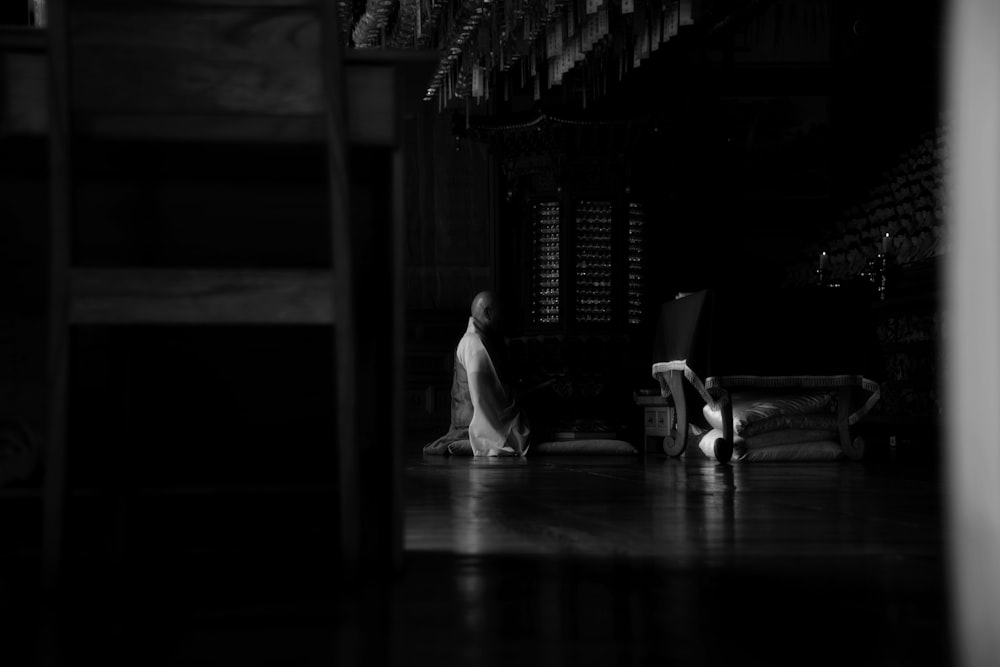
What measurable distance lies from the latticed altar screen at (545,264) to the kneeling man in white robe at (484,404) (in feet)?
8.27

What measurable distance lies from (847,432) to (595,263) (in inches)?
163

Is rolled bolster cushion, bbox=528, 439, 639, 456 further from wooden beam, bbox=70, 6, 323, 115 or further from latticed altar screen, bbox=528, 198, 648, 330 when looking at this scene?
wooden beam, bbox=70, 6, 323, 115

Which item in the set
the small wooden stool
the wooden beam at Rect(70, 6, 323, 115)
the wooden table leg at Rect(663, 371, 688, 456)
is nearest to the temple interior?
the wooden beam at Rect(70, 6, 323, 115)

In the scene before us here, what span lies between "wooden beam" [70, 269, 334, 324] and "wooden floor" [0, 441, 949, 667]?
383 millimetres

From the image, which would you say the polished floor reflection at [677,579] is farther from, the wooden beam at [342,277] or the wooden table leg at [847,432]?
the wooden table leg at [847,432]

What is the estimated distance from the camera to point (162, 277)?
73.3 inches

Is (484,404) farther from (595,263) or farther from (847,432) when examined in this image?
(595,263)

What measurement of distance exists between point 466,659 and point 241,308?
786mm

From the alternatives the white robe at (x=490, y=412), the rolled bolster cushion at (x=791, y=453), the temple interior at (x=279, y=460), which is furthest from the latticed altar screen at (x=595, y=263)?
the temple interior at (x=279, y=460)

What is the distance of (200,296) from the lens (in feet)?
6.12

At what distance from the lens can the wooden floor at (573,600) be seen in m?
1.32

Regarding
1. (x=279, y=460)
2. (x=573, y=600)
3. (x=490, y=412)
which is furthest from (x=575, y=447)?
(x=573, y=600)

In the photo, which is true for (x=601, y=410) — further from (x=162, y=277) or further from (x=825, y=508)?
(x=162, y=277)

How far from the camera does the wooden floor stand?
1.32 m
